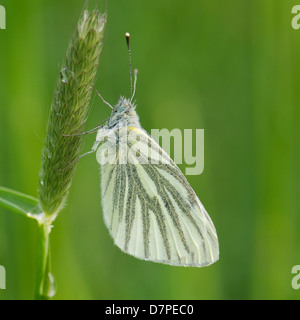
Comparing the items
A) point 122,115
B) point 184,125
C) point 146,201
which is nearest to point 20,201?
point 122,115

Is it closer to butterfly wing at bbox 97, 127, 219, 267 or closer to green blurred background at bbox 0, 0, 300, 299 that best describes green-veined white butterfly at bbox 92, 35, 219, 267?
butterfly wing at bbox 97, 127, 219, 267

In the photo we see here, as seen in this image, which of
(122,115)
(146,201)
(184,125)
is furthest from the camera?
(184,125)

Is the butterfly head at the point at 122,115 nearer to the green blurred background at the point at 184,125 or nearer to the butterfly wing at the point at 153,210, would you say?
the butterfly wing at the point at 153,210

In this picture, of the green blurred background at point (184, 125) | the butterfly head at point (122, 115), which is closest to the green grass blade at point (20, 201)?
the green blurred background at point (184, 125)

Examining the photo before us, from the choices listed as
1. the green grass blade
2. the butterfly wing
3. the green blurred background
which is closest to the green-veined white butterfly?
the butterfly wing

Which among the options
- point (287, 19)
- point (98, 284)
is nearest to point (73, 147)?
point (98, 284)

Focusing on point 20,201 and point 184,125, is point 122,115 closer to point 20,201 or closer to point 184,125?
point 20,201
